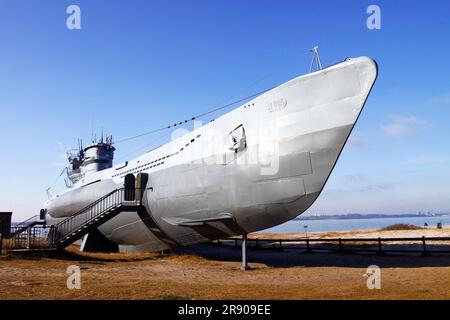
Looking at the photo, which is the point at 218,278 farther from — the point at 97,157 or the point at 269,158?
the point at 97,157

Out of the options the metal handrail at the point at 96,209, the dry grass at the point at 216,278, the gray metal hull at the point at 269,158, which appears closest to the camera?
the dry grass at the point at 216,278

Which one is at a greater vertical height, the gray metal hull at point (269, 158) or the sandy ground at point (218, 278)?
the gray metal hull at point (269, 158)

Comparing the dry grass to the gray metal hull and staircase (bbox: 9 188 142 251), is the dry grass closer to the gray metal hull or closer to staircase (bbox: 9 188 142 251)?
staircase (bbox: 9 188 142 251)

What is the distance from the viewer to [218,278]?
15227 mm

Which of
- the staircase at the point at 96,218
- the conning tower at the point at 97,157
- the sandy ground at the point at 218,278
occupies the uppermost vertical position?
the conning tower at the point at 97,157

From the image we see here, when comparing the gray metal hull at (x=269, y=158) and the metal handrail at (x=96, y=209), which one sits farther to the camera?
the metal handrail at (x=96, y=209)

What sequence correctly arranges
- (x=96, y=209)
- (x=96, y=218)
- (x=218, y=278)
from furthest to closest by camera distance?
(x=96, y=209)
(x=96, y=218)
(x=218, y=278)

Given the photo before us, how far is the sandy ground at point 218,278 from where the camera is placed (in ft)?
36.5

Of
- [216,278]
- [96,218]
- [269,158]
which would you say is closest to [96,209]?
[96,218]

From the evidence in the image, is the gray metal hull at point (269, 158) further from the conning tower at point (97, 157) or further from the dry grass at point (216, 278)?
the conning tower at point (97, 157)

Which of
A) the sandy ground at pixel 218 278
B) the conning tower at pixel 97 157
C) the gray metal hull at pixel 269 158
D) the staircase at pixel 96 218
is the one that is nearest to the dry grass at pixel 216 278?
the sandy ground at pixel 218 278
